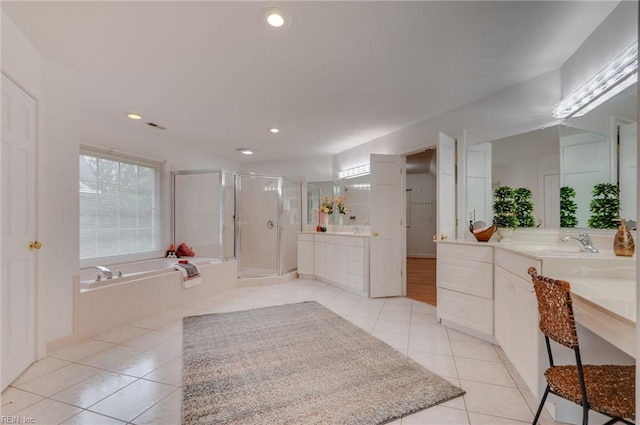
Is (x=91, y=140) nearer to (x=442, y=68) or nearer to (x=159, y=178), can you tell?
(x=159, y=178)

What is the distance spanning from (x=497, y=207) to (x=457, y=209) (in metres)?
0.46

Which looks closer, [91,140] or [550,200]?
[550,200]

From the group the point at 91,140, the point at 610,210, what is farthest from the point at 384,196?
the point at 91,140

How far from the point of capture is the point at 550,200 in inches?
94.0

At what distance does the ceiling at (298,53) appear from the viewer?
173 cm

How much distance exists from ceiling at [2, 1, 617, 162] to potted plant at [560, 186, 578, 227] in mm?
1077

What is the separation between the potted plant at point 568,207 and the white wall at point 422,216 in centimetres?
519

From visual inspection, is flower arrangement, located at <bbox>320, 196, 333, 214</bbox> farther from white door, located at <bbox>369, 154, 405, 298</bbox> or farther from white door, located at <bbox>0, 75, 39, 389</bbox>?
white door, located at <bbox>0, 75, 39, 389</bbox>

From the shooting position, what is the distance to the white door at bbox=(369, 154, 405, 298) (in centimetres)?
392

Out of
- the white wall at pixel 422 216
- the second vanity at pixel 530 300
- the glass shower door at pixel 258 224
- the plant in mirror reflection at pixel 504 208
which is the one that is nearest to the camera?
the second vanity at pixel 530 300

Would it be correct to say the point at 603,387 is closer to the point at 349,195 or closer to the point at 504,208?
the point at 504,208

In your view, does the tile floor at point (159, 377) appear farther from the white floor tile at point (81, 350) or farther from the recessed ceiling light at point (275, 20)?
the recessed ceiling light at point (275, 20)

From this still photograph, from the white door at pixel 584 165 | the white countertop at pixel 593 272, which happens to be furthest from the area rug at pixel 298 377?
the white door at pixel 584 165

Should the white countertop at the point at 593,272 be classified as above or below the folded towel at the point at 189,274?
above
